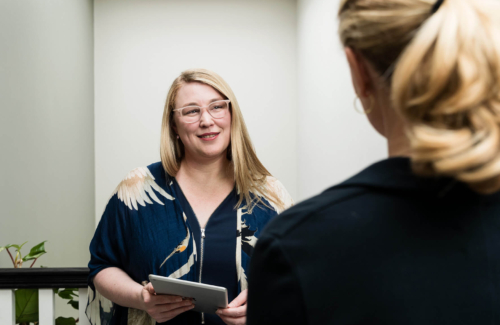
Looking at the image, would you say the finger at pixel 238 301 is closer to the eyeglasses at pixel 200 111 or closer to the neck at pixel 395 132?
the eyeglasses at pixel 200 111

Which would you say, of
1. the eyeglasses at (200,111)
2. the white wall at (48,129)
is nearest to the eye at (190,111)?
the eyeglasses at (200,111)

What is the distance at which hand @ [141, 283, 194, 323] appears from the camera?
1.18 metres

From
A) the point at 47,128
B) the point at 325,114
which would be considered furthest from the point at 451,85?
the point at 325,114

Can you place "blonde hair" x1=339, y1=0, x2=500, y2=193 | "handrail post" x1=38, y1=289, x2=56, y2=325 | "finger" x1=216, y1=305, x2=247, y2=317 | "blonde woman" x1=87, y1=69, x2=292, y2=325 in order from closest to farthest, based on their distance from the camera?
1. "blonde hair" x1=339, y1=0, x2=500, y2=193
2. "finger" x1=216, y1=305, x2=247, y2=317
3. "blonde woman" x1=87, y1=69, x2=292, y2=325
4. "handrail post" x1=38, y1=289, x2=56, y2=325

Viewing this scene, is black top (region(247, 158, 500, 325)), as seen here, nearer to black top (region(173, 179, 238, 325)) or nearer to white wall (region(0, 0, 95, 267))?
black top (region(173, 179, 238, 325))

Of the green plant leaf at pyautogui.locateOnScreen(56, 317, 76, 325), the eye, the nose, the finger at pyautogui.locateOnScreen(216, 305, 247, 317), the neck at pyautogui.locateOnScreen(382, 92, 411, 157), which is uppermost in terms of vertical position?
the eye

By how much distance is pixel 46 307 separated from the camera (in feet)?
4.99

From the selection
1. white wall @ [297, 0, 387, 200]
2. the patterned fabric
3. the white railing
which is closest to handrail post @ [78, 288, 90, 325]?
the white railing

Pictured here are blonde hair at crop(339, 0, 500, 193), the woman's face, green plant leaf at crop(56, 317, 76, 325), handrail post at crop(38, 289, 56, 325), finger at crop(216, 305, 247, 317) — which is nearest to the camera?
blonde hair at crop(339, 0, 500, 193)

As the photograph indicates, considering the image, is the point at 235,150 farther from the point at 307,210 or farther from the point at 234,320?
the point at 307,210

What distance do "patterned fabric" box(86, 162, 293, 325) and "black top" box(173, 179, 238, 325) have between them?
2 centimetres

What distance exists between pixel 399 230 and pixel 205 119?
3.28 feet

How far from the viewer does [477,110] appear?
1.27 ft

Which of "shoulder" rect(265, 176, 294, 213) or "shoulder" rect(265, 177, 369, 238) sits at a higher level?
"shoulder" rect(265, 177, 369, 238)
